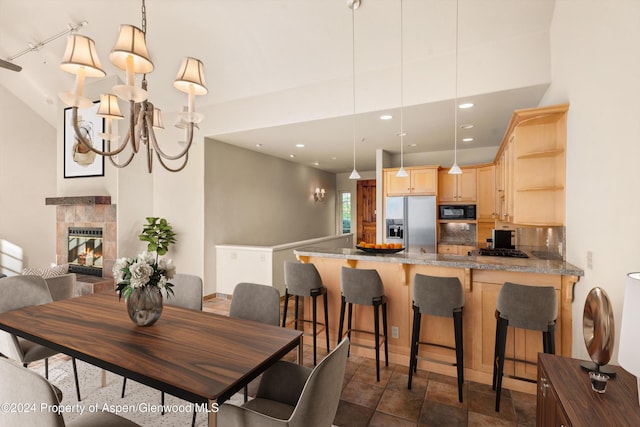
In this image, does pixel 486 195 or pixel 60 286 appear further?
pixel 486 195

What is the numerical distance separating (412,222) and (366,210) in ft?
11.7

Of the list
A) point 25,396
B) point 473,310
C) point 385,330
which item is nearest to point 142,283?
point 25,396

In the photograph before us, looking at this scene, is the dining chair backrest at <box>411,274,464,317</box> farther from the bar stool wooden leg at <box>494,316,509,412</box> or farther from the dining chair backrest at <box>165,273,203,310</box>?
the dining chair backrest at <box>165,273,203,310</box>

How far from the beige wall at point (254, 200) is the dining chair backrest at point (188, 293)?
8.58 feet

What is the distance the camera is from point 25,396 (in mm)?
1061

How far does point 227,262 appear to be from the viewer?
17.1 feet

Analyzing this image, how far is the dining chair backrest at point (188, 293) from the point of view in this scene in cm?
248

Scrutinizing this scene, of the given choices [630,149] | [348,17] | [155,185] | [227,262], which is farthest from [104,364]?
[155,185]

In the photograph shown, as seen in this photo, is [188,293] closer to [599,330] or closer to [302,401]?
[302,401]

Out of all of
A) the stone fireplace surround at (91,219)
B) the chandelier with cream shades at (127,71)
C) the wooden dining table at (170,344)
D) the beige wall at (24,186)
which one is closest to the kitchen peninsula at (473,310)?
the wooden dining table at (170,344)

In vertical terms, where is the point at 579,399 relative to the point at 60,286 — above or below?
above

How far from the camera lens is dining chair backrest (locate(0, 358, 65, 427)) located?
103 centimetres

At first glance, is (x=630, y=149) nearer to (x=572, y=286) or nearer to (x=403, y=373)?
(x=572, y=286)

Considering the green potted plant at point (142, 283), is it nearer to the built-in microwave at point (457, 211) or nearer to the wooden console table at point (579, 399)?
the wooden console table at point (579, 399)
